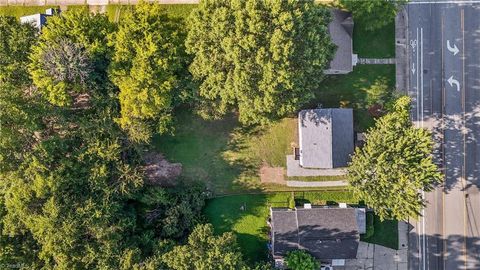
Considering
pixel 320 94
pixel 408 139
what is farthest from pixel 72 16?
pixel 408 139

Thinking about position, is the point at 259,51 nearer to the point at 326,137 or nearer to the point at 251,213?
the point at 326,137

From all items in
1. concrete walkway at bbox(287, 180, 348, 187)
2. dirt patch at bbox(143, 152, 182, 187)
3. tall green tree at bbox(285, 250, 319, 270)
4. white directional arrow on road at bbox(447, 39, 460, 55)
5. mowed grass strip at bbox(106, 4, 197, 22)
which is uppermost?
mowed grass strip at bbox(106, 4, 197, 22)

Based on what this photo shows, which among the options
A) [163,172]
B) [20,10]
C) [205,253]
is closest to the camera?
[205,253]

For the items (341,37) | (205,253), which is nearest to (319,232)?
(205,253)

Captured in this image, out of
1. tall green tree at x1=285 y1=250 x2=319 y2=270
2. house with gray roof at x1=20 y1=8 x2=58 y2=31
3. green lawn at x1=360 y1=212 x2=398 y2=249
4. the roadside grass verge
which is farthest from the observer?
green lawn at x1=360 y1=212 x2=398 y2=249

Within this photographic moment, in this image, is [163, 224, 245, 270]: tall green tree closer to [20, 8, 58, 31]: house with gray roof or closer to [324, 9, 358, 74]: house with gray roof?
[324, 9, 358, 74]: house with gray roof

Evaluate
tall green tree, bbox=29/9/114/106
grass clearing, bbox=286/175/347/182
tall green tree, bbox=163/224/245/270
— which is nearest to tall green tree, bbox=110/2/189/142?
tall green tree, bbox=29/9/114/106
